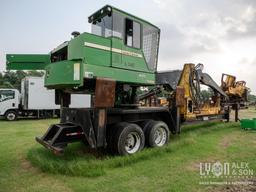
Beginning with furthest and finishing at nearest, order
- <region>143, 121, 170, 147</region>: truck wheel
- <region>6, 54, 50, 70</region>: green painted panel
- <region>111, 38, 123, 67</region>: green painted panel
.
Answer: <region>6, 54, 50, 70</region>: green painted panel
<region>143, 121, 170, 147</region>: truck wheel
<region>111, 38, 123, 67</region>: green painted panel

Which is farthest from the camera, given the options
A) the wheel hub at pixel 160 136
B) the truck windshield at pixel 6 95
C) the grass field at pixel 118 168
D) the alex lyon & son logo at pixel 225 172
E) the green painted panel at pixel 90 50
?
the truck windshield at pixel 6 95

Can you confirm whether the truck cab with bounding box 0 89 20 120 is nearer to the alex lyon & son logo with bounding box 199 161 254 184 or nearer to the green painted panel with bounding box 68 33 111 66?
the green painted panel with bounding box 68 33 111 66

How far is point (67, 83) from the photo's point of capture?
5.77 meters

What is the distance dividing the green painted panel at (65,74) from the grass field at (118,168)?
67.8 inches

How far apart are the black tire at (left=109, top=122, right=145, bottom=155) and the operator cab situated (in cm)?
194

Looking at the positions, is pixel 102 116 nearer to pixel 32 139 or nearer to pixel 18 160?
pixel 18 160

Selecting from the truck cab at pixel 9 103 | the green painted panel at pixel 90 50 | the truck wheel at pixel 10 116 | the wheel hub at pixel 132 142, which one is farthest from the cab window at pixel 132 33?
the truck wheel at pixel 10 116

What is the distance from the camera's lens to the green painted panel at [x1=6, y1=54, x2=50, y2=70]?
718 centimetres

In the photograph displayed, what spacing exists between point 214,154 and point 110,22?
4224mm

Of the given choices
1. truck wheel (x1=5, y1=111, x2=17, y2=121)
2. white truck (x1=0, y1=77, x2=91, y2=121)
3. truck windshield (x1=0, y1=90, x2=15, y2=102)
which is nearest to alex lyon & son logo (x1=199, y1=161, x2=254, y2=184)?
white truck (x1=0, y1=77, x2=91, y2=121)

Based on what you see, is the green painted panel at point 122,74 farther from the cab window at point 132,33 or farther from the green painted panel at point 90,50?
the cab window at point 132,33

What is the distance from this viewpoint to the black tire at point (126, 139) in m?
6.05

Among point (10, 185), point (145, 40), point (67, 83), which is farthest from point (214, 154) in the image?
point (10, 185)

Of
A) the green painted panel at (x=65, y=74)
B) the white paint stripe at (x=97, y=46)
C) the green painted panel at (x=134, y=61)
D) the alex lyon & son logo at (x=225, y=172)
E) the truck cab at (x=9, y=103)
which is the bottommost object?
the alex lyon & son logo at (x=225, y=172)
